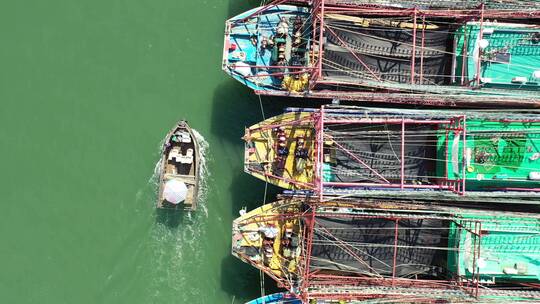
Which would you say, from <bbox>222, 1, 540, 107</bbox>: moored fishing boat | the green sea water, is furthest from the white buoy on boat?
<bbox>222, 1, 540, 107</bbox>: moored fishing boat

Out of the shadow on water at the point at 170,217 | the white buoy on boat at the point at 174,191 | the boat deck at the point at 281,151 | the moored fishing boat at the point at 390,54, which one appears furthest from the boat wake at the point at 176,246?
the moored fishing boat at the point at 390,54

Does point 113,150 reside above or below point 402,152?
below

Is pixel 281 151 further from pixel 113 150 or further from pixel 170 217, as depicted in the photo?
pixel 113 150

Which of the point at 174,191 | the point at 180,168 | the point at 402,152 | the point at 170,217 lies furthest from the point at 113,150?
the point at 402,152

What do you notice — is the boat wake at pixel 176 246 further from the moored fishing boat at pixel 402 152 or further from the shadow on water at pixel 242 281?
the moored fishing boat at pixel 402 152

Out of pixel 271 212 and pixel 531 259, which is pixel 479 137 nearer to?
pixel 531 259
